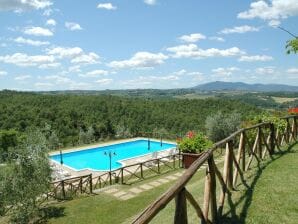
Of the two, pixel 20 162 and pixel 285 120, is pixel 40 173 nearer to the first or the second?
pixel 20 162

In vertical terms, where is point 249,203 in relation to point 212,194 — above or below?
below

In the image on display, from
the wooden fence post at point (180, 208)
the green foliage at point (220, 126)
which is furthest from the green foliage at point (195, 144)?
the green foliage at point (220, 126)

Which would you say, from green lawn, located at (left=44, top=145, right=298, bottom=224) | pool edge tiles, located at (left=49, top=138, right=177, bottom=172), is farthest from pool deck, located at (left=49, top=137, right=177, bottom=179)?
green lawn, located at (left=44, top=145, right=298, bottom=224)

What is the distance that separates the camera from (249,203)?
499 cm

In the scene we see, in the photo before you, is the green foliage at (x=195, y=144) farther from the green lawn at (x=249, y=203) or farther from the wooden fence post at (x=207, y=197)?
the wooden fence post at (x=207, y=197)

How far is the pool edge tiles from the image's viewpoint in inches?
1031

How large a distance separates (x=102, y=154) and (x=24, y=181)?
62.3ft

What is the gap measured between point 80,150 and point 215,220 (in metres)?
24.3

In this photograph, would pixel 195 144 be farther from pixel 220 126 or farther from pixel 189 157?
pixel 220 126

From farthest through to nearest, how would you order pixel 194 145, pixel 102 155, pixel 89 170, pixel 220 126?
pixel 220 126, pixel 102 155, pixel 89 170, pixel 194 145

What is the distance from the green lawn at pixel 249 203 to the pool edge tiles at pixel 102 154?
13299mm

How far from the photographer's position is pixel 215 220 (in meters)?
4.34

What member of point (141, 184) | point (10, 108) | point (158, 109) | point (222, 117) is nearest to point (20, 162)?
point (141, 184)

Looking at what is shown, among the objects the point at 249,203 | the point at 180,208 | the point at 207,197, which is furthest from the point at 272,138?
the point at 180,208
